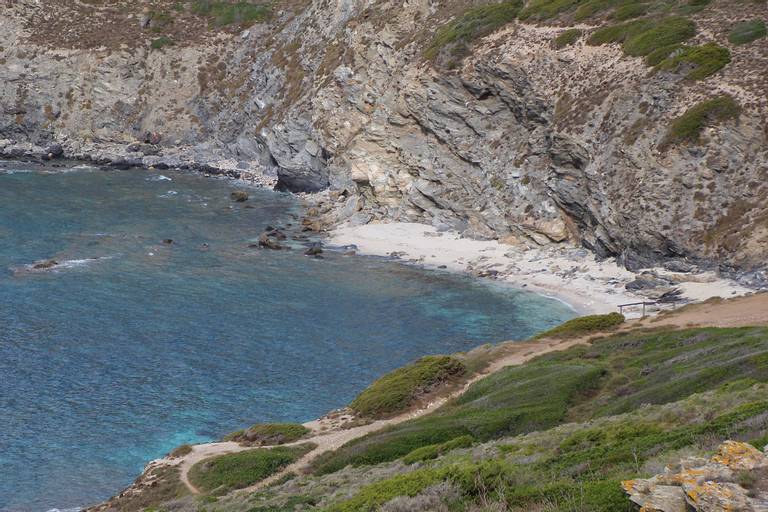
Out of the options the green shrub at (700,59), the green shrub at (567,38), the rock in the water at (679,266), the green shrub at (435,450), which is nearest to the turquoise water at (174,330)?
the rock in the water at (679,266)

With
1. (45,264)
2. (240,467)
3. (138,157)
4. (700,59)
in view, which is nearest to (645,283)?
(700,59)

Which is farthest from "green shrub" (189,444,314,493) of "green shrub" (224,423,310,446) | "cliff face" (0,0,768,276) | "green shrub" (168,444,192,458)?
"cliff face" (0,0,768,276)

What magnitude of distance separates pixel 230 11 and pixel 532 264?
3424 inches

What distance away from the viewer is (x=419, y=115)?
9231cm

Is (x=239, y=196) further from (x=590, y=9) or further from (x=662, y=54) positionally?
(x=662, y=54)

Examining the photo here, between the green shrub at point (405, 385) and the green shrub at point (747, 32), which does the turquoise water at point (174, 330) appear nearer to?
the green shrub at point (405, 385)

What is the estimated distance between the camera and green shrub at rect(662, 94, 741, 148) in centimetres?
6800

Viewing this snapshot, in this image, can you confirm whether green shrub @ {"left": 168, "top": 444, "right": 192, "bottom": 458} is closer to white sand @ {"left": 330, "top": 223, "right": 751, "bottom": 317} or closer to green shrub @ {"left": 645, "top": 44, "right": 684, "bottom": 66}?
white sand @ {"left": 330, "top": 223, "right": 751, "bottom": 317}

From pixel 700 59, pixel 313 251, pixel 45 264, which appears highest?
pixel 700 59

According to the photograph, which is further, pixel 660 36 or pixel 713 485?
pixel 660 36

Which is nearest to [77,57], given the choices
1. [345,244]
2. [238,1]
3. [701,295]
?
[238,1]

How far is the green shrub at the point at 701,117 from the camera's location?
68.0 metres

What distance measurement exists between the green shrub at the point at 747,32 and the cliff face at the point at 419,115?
1.03 m

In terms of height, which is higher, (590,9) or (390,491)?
(590,9)
